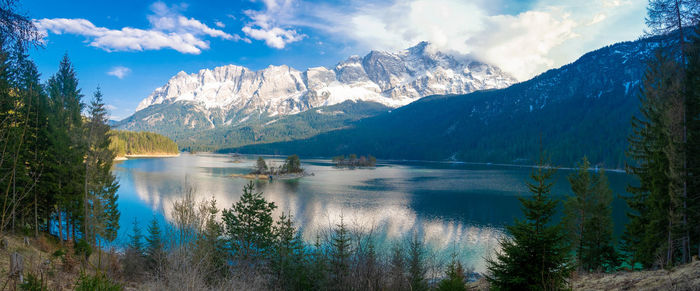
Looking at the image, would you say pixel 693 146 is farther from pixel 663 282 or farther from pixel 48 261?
pixel 48 261

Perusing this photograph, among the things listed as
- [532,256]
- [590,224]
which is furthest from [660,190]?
[532,256]

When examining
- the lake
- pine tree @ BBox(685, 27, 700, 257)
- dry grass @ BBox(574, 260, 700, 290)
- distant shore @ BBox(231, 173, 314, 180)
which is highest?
pine tree @ BBox(685, 27, 700, 257)

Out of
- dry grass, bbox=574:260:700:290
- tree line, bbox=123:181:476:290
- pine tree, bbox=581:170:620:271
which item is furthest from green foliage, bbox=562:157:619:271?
dry grass, bbox=574:260:700:290

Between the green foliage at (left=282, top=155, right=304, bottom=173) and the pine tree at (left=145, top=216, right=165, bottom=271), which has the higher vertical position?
the green foliage at (left=282, top=155, right=304, bottom=173)

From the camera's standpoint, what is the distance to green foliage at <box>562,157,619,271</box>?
19734 millimetres

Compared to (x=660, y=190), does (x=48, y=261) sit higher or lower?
lower

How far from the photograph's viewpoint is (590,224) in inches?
799

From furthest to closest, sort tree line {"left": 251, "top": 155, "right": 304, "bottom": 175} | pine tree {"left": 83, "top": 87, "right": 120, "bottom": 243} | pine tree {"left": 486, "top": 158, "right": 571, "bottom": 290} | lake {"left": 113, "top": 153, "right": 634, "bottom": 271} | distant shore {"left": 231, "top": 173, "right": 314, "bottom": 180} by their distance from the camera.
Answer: tree line {"left": 251, "top": 155, "right": 304, "bottom": 175}, distant shore {"left": 231, "top": 173, "right": 314, "bottom": 180}, lake {"left": 113, "top": 153, "right": 634, "bottom": 271}, pine tree {"left": 83, "top": 87, "right": 120, "bottom": 243}, pine tree {"left": 486, "top": 158, "right": 571, "bottom": 290}

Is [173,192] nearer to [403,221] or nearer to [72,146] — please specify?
[72,146]

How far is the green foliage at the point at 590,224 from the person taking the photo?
1973cm

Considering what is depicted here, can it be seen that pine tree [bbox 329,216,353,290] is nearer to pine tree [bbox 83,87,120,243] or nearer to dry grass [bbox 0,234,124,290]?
dry grass [bbox 0,234,124,290]

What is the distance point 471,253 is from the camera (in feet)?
88.2

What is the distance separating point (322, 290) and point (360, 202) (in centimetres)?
3478

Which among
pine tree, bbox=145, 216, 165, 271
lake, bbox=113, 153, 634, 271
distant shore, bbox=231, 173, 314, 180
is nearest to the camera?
pine tree, bbox=145, 216, 165, 271
